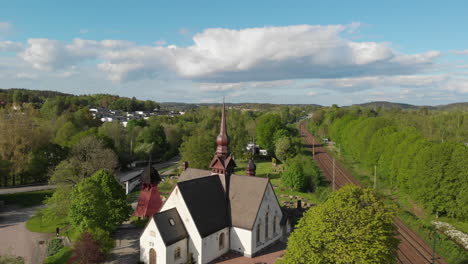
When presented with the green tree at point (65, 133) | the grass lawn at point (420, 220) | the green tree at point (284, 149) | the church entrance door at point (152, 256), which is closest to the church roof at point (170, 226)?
the church entrance door at point (152, 256)

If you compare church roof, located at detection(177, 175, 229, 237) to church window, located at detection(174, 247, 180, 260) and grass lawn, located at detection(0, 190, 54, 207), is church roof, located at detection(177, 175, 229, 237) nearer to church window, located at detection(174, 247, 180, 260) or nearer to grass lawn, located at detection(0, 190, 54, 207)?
church window, located at detection(174, 247, 180, 260)

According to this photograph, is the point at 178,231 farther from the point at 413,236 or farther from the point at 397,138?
the point at 397,138

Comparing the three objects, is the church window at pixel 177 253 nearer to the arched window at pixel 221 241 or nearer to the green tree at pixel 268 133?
the arched window at pixel 221 241

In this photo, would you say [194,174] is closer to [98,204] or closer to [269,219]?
[269,219]

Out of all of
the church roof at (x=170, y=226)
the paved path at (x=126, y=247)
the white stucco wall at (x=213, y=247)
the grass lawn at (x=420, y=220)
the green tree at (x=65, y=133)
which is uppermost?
the green tree at (x=65, y=133)

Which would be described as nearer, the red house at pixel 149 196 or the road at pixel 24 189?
the red house at pixel 149 196

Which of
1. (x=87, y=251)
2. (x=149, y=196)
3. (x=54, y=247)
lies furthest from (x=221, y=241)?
(x=54, y=247)
